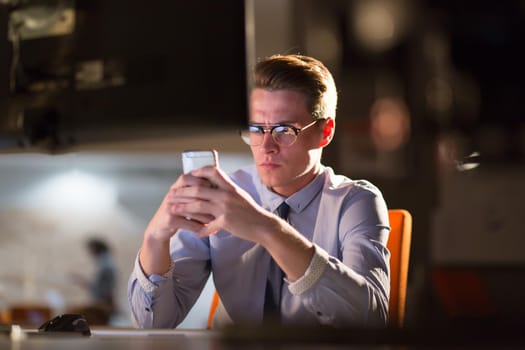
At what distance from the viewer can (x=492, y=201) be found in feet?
4.42

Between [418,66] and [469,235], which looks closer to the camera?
[469,235]

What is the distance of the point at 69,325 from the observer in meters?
1.25

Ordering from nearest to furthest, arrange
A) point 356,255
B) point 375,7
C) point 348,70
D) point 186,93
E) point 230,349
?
1. point 230,349
2. point 186,93
3. point 356,255
4. point 375,7
5. point 348,70

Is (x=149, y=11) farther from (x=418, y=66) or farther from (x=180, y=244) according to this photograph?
(x=418, y=66)

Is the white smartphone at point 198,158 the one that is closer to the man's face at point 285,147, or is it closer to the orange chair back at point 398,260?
the man's face at point 285,147

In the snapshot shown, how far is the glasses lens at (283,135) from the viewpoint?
1.50 m

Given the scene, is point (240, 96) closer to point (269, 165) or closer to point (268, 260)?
point (269, 165)

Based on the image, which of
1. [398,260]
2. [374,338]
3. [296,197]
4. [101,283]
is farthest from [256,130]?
[101,283]

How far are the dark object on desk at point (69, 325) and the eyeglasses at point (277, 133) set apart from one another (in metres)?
0.45

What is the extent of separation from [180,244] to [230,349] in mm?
1013

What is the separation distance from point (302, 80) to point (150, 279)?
52 cm

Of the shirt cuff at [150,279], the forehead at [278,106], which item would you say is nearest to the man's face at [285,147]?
the forehead at [278,106]

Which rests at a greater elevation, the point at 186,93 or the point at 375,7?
the point at 375,7

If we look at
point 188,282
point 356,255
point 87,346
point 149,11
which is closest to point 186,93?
point 149,11
